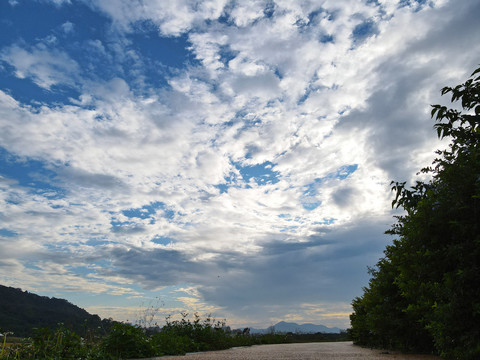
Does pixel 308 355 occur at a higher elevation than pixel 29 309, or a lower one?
lower

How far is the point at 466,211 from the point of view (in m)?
4.09

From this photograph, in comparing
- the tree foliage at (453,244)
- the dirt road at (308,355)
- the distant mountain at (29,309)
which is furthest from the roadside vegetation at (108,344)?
the distant mountain at (29,309)

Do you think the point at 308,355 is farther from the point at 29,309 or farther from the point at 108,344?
the point at 29,309

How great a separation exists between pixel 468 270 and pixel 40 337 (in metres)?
6.98

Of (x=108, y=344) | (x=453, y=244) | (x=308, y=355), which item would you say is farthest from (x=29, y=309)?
(x=453, y=244)

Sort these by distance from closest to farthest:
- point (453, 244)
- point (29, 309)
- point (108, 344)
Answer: point (453, 244)
point (108, 344)
point (29, 309)

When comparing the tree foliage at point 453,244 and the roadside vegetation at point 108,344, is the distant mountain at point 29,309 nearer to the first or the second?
the roadside vegetation at point 108,344

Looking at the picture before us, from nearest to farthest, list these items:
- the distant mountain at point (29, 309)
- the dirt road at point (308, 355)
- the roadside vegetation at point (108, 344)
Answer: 1. the roadside vegetation at point (108, 344)
2. the dirt road at point (308, 355)
3. the distant mountain at point (29, 309)

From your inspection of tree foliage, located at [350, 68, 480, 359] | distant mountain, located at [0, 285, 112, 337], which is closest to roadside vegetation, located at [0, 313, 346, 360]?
tree foliage, located at [350, 68, 480, 359]

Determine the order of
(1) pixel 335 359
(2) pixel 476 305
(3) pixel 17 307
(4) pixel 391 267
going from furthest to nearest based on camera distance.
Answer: (3) pixel 17 307 < (4) pixel 391 267 < (1) pixel 335 359 < (2) pixel 476 305

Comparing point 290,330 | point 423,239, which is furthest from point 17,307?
point 423,239

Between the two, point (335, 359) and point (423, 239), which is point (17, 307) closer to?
point (335, 359)

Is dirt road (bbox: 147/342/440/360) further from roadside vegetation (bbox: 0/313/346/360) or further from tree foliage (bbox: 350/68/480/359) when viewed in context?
tree foliage (bbox: 350/68/480/359)

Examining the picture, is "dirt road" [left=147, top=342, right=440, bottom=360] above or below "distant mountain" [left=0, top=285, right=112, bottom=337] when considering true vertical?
below
